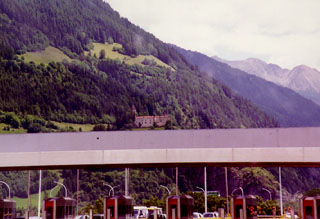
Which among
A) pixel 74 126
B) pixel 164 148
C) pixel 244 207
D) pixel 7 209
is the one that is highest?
pixel 74 126

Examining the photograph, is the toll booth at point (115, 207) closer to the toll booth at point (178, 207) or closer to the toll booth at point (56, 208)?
the toll booth at point (178, 207)

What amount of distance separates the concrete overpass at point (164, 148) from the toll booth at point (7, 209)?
6.39 metres

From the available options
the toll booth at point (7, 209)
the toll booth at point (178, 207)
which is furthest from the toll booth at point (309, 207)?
the toll booth at point (7, 209)

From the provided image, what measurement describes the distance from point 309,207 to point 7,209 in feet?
52.3

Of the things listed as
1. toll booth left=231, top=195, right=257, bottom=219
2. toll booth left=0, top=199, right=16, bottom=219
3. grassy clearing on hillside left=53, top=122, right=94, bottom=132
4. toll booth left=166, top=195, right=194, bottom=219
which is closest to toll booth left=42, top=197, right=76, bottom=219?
toll booth left=0, top=199, right=16, bottom=219

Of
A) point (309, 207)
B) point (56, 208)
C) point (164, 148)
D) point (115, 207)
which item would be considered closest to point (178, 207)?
point (115, 207)

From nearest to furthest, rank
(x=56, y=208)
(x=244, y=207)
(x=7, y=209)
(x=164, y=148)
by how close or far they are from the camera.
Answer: (x=164, y=148), (x=244, y=207), (x=56, y=208), (x=7, y=209)

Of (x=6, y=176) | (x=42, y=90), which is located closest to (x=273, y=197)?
(x=6, y=176)

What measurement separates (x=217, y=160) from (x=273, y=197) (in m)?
122

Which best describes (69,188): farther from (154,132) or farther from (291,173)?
(154,132)

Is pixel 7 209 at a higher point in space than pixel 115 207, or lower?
lower

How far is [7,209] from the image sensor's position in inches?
1171

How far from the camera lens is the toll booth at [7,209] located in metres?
28.8

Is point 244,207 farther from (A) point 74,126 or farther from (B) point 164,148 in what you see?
(A) point 74,126
